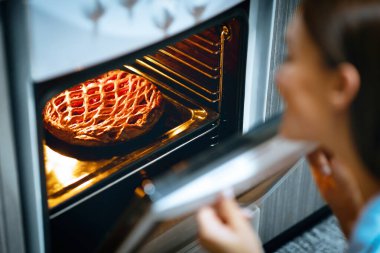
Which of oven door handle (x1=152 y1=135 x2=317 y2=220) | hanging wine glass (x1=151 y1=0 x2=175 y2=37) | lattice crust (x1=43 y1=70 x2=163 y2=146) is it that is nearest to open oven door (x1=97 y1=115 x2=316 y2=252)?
oven door handle (x1=152 y1=135 x2=317 y2=220)

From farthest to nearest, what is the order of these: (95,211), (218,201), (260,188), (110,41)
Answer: (95,211)
(260,188)
(110,41)
(218,201)

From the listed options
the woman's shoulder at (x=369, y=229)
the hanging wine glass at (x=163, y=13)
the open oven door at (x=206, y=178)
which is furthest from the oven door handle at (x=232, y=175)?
the hanging wine glass at (x=163, y=13)

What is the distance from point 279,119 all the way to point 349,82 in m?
0.20

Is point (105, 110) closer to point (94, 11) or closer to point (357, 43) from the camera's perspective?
point (94, 11)

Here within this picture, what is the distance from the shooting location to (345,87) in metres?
0.76

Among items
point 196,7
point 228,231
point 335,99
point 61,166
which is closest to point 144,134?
point 61,166

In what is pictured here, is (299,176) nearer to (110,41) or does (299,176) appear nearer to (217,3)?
(217,3)

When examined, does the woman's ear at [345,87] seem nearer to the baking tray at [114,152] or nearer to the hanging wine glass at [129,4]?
the hanging wine glass at [129,4]

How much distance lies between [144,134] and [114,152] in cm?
7

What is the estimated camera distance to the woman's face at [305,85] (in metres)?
0.78

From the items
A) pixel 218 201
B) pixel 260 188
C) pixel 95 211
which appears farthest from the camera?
pixel 95 211

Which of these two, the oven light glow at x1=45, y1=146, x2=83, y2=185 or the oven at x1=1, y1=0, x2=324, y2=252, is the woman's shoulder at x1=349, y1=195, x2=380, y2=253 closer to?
the oven at x1=1, y1=0, x2=324, y2=252

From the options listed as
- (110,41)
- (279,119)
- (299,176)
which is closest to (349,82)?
(279,119)

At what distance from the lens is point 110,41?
100 cm
